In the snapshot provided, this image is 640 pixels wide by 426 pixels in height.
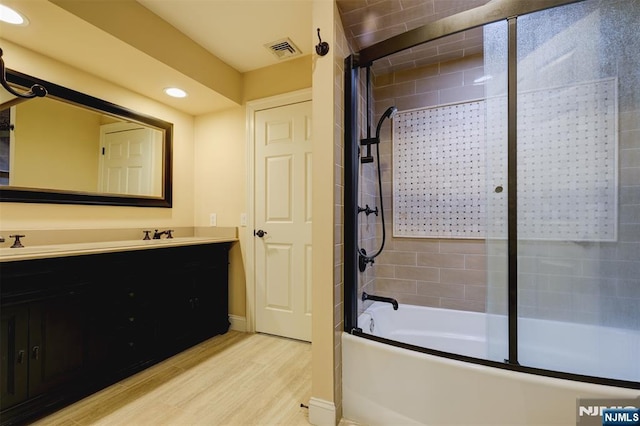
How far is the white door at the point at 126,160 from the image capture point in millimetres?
2193

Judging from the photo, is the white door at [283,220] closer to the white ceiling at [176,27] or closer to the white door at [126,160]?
the white ceiling at [176,27]

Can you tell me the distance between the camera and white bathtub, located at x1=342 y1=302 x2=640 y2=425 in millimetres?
1133

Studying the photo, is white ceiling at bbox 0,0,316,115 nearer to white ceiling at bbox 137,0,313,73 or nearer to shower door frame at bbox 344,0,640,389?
white ceiling at bbox 137,0,313,73

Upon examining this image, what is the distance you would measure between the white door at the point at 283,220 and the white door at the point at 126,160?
3.14ft

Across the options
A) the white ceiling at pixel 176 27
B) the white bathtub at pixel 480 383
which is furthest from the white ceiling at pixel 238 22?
the white bathtub at pixel 480 383

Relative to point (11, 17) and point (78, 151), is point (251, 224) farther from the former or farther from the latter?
point (11, 17)

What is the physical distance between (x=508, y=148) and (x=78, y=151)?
8.95ft

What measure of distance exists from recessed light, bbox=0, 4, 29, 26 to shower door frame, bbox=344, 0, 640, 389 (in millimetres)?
1750

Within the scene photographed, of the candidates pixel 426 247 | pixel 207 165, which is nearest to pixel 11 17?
pixel 207 165

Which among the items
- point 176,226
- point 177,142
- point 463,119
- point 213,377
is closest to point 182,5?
point 177,142

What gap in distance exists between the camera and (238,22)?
202cm

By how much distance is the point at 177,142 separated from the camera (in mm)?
2791

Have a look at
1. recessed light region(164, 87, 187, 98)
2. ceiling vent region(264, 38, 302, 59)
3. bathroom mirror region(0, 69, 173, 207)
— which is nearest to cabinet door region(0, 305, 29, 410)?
bathroom mirror region(0, 69, 173, 207)

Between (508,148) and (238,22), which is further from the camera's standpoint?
(238,22)
